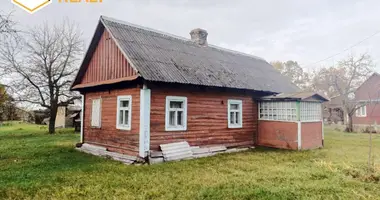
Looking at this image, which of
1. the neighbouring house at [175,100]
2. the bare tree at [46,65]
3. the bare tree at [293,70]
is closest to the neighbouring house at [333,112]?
the bare tree at [293,70]

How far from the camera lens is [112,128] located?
10.4m

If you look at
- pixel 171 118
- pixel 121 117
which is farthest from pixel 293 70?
pixel 121 117

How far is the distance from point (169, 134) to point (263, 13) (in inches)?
396

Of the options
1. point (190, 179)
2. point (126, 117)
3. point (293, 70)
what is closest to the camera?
point (190, 179)

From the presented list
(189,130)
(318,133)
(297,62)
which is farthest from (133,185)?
(297,62)

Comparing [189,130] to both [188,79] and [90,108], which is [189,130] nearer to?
[188,79]

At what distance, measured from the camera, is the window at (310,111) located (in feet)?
39.7

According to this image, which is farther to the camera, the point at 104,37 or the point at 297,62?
the point at 297,62

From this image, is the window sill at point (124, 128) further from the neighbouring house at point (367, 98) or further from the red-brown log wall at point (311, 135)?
the neighbouring house at point (367, 98)

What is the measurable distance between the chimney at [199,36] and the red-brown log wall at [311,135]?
716cm

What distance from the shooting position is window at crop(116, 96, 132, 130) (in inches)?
375

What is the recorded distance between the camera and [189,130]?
10109 millimetres

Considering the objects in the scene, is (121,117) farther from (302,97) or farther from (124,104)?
(302,97)

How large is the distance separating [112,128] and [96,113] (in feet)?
5.60
